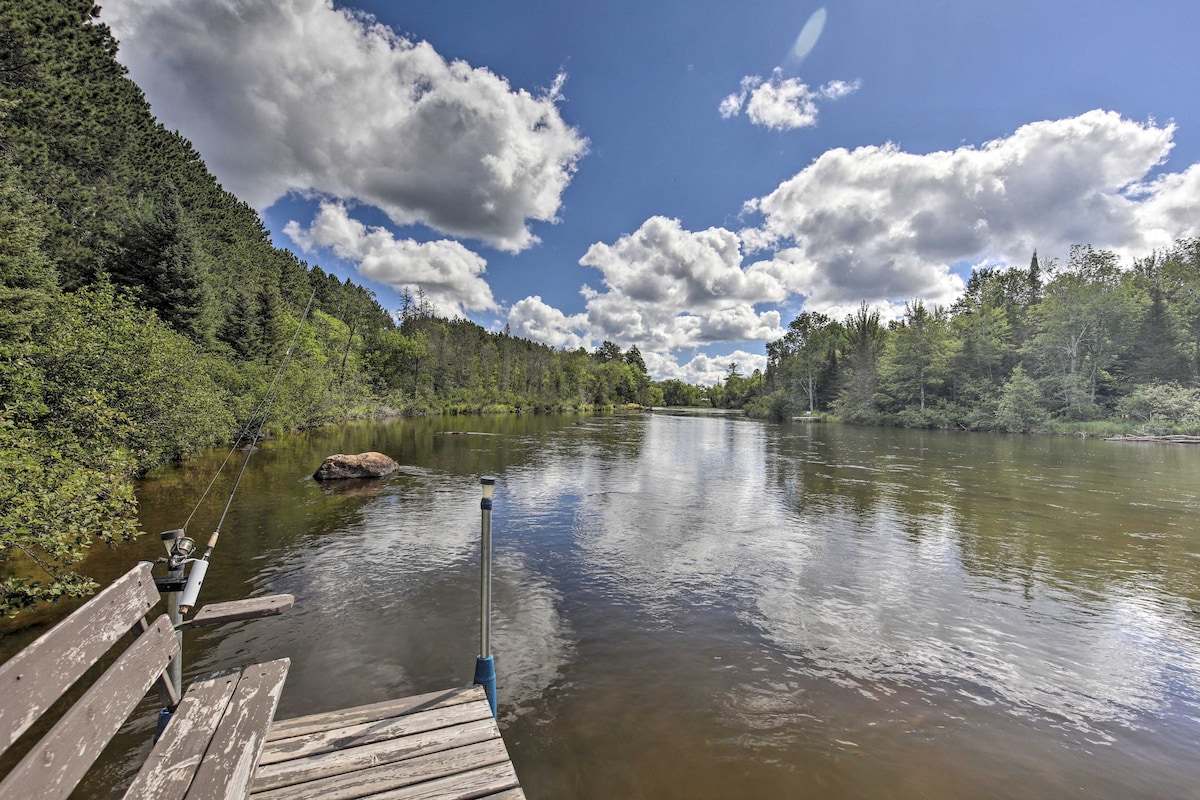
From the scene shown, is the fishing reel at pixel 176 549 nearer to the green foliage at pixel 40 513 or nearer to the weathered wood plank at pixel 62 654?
the weathered wood plank at pixel 62 654

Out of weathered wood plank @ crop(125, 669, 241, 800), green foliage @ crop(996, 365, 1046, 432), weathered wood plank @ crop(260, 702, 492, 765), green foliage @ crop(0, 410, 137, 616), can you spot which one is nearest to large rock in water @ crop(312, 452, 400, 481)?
green foliage @ crop(0, 410, 137, 616)

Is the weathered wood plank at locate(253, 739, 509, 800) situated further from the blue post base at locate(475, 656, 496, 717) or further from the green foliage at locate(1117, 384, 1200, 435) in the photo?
the green foliage at locate(1117, 384, 1200, 435)

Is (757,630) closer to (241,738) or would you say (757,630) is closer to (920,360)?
(241,738)

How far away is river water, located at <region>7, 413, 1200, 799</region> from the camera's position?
4.39m

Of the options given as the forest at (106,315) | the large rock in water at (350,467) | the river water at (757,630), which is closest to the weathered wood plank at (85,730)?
the river water at (757,630)

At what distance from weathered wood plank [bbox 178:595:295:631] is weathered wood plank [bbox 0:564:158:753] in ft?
3.21

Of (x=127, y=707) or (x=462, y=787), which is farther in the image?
(x=462, y=787)

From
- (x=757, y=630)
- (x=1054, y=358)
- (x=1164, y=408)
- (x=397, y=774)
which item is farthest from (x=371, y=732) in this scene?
(x=1054, y=358)

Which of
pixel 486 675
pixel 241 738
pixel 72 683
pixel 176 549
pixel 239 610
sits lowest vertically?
pixel 486 675

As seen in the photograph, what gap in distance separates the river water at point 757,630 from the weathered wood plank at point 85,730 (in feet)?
9.39

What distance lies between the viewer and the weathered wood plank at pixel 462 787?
281 cm

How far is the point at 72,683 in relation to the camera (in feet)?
5.75

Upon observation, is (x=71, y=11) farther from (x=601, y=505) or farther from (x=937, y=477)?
(x=937, y=477)

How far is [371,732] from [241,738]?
874 mm
